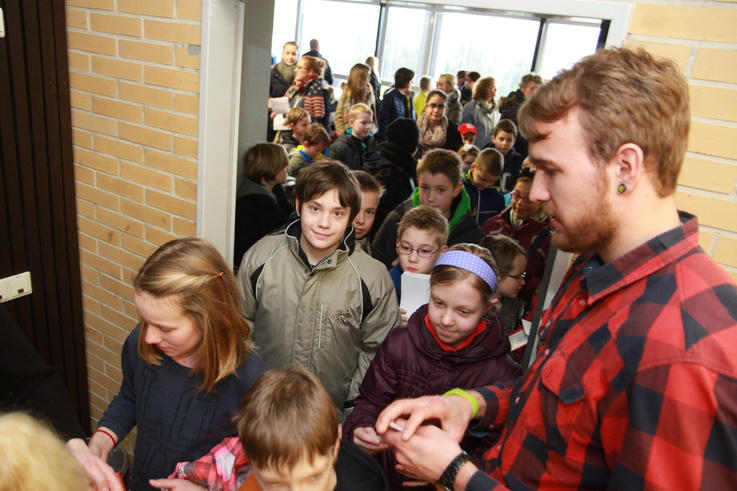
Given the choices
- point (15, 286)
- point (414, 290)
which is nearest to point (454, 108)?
point (414, 290)

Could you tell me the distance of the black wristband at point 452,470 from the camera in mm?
1241

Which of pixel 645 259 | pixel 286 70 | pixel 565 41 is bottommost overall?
pixel 645 259

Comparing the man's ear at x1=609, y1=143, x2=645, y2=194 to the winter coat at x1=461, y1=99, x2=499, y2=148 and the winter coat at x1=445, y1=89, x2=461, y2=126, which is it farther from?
the winter coat at x1=445, y1=89, x2=461, y2=126

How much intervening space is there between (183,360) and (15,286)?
1334 mm

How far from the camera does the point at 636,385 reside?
95 centimetres

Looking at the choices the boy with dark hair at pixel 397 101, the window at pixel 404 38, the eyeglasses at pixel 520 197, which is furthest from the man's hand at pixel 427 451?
the window at pixel 404 38

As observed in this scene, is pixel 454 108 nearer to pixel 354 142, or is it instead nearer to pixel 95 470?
pixel 354 142

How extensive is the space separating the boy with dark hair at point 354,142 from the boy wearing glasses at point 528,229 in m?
1.78

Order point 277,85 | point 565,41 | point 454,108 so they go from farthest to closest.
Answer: point 565,41 → point 454,108 → point 277,85

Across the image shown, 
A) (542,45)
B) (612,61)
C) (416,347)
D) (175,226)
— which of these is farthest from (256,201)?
(542,45)

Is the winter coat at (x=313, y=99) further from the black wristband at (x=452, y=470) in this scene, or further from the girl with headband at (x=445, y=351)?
the black wristband at (x=452, y=470)

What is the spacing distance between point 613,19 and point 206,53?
152 cm

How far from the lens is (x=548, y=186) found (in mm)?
1208

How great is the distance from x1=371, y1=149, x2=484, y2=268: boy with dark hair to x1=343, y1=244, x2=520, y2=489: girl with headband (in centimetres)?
128
